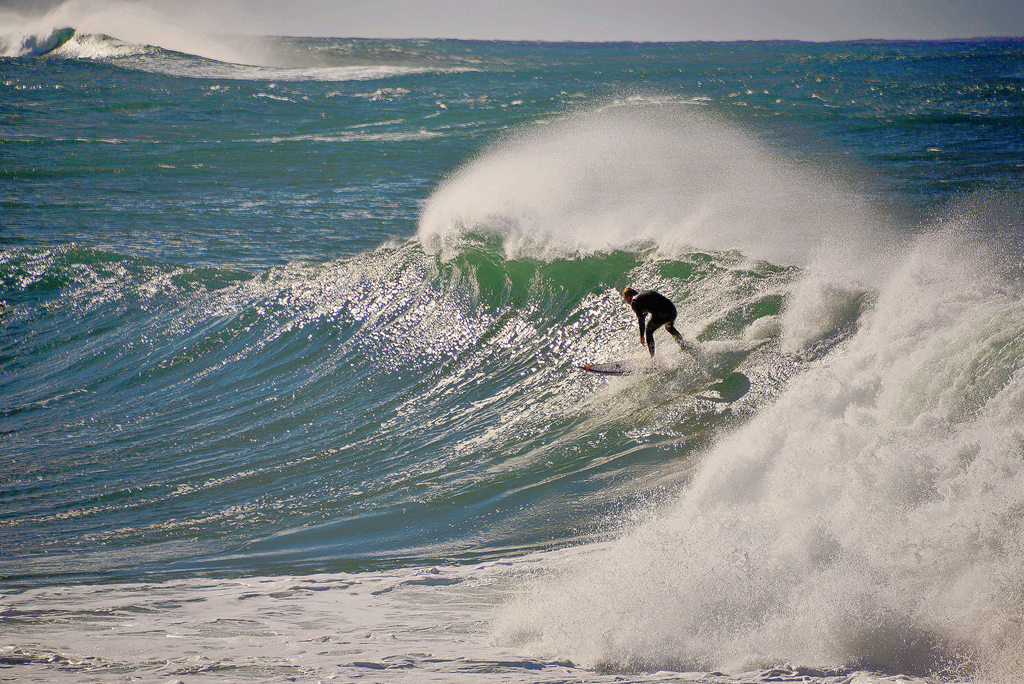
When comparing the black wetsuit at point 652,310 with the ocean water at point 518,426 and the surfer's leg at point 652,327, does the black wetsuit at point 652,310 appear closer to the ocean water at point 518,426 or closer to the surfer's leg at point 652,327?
the surfer's leg at point 652,327

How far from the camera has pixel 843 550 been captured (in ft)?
16.3

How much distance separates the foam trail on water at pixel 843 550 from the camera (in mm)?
4367

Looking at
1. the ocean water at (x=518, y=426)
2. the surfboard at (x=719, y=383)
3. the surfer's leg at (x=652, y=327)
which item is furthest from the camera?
the surfer's leg at (x=652, y=327)

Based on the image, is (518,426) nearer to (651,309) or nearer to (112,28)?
(651,309)

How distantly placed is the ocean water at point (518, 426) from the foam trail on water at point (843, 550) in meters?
0.02

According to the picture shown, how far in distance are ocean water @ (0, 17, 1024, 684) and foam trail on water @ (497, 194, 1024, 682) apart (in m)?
0.02

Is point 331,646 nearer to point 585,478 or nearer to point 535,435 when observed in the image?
point 585,478

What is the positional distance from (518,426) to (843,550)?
3.84 m

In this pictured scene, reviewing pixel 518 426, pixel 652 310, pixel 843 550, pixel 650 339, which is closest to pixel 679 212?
pixel 650 339

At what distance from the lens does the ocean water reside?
4.68 meters

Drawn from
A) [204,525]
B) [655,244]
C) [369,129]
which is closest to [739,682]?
[204,525]

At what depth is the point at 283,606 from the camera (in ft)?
17.9

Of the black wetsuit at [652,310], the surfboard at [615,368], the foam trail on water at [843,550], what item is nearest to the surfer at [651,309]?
the black wetsuit at [652,310]

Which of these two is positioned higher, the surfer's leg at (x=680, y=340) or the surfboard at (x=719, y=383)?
the surfer's leg at (x=680, y=340)
